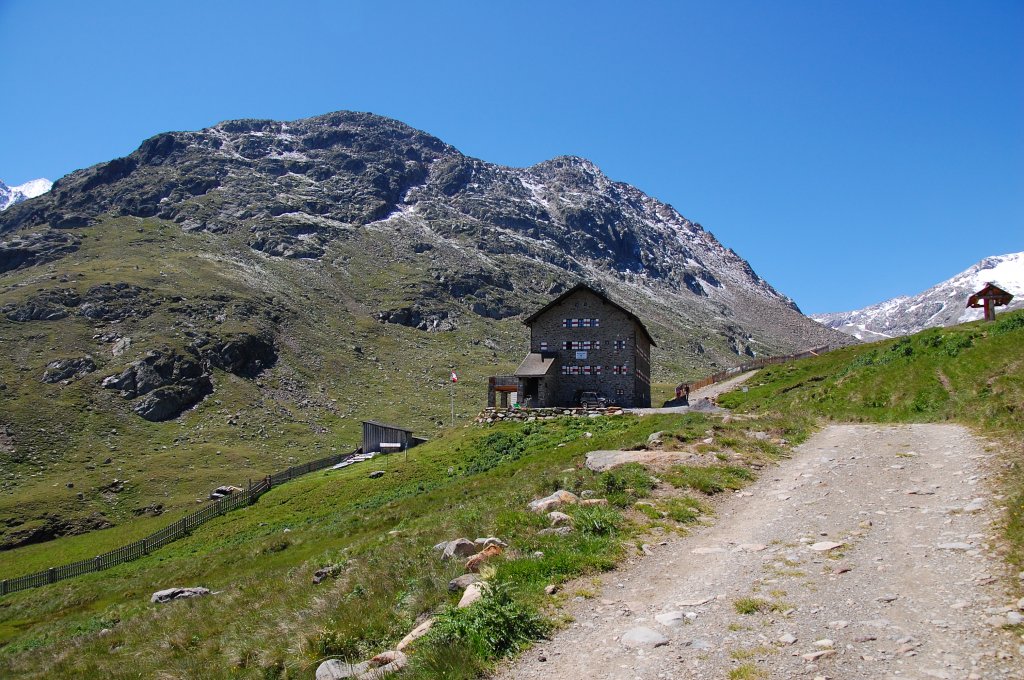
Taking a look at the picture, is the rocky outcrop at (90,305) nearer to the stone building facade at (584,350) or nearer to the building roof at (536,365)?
the building roof at (536,365)

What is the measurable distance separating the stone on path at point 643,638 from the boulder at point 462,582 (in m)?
2.74

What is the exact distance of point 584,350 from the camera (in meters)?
58.3

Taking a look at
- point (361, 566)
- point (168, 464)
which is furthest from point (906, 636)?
point (168, 464)

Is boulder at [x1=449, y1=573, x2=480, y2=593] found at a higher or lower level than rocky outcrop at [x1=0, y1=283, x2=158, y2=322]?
lower

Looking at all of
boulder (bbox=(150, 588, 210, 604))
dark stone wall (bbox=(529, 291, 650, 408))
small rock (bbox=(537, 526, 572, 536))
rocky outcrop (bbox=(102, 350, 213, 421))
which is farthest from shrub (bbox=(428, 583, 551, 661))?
rocky outcrop (bbox=(102, 350, 213, 421))

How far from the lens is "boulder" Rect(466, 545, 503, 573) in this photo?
34.2ft

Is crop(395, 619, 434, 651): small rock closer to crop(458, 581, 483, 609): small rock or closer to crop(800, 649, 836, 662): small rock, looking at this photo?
crop(458, 581, 483, 609): small rock

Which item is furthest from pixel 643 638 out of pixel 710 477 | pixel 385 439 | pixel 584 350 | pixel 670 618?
pixel 385 439

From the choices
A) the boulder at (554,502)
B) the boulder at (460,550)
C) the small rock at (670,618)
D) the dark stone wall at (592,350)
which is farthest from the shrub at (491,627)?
the dark stone wall at (592,350)

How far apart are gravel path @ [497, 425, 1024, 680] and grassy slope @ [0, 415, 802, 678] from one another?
112cm

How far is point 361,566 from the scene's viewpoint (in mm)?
14453

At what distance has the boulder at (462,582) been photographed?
965cm

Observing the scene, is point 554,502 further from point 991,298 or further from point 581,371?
point 991,298

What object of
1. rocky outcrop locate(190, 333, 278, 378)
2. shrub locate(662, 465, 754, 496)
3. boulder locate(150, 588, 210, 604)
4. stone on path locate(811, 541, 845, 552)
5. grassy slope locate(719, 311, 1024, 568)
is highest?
rocky outcrop locate(190, 333, 278, 378)
